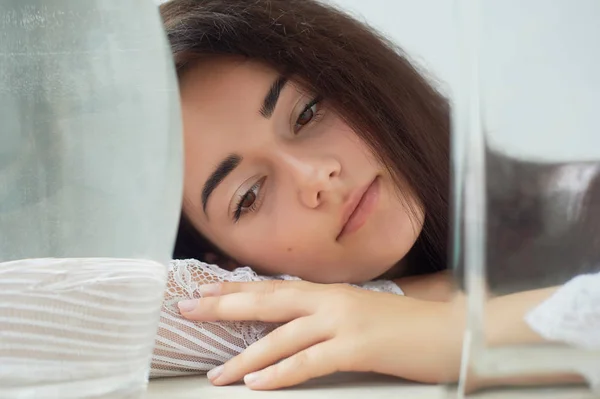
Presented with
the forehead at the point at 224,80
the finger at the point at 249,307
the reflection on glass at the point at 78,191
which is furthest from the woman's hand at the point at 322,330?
the forehead at the point at 224,80

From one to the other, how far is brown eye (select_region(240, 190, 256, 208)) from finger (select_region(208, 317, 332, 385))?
267 millimetres

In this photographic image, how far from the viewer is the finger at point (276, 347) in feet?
1.74

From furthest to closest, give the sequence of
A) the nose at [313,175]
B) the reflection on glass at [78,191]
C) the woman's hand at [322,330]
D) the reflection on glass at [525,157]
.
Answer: the nose at [313,175] → the woman's hand at [322,330] → the reflection on glass at [78,191] → the reflection on glass at [525,157]

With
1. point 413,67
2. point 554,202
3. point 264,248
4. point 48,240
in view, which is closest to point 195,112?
point 264,248

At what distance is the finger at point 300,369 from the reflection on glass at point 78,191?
0.11 m

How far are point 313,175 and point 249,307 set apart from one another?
184 millimetres

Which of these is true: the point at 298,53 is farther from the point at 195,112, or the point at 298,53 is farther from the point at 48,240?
the point at 48,240

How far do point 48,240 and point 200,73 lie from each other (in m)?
0.46

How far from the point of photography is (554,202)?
216mm

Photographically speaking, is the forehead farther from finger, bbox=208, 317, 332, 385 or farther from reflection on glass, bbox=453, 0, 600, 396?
reflection on glass, bbox=453, 0, 600, 396

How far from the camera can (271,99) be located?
77 centimetres

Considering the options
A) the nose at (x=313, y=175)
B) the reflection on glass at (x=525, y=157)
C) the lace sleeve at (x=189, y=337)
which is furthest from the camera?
the nose at (x=313, y=175)

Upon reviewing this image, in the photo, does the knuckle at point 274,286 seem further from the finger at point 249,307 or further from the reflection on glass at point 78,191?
the reflection on glass at point 78,191

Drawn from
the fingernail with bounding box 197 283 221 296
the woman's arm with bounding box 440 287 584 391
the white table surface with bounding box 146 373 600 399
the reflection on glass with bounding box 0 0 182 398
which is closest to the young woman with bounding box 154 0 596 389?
the fingernail with bounding box 197 283 221 296
